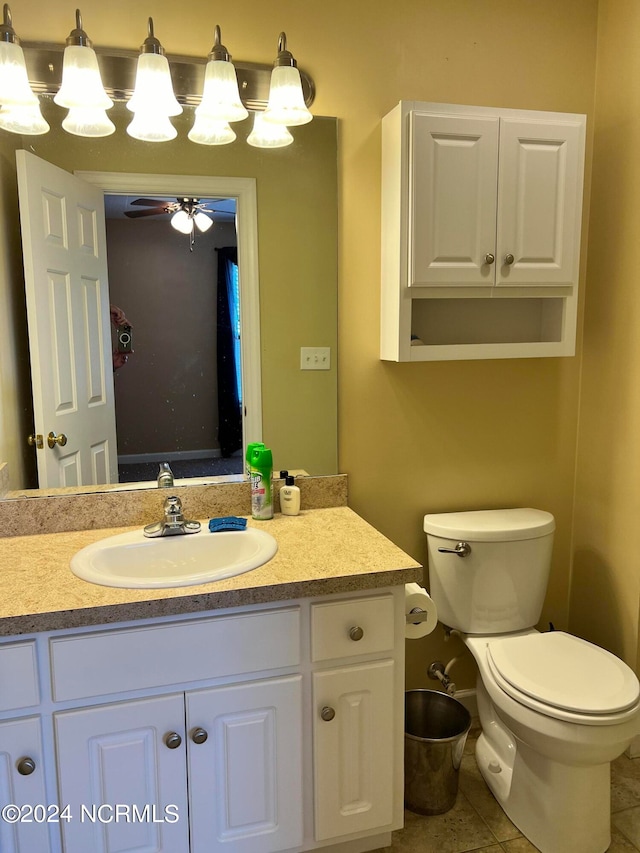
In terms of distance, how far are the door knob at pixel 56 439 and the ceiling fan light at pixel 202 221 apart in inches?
27.2

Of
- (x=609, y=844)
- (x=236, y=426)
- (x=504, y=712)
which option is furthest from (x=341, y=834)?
(x=236, y=426)

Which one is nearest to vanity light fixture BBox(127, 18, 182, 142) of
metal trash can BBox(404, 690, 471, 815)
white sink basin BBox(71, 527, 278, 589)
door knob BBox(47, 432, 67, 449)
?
door knob BBox(47, 432, 67, 449)

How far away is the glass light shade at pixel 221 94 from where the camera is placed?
67.5 inches

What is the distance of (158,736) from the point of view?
1.42 meters

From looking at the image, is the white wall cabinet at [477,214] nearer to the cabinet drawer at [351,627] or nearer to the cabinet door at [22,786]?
the cabinet drawer at [351,627]

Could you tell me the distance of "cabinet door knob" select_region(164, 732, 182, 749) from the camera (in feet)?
4.67

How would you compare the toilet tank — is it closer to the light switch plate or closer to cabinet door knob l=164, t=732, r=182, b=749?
the light switch plate

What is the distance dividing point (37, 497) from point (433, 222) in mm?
1339

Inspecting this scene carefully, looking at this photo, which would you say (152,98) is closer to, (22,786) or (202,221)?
(202,221)

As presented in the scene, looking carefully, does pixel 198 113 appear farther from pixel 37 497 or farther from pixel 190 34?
pixel 37 497

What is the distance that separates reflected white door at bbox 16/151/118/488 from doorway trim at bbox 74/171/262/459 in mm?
82

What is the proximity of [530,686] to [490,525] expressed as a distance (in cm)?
49

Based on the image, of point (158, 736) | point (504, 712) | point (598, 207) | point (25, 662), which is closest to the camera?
point (25, 662)

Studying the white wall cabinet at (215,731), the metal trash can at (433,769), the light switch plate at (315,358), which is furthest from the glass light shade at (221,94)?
the metal trash can at (433,769)
